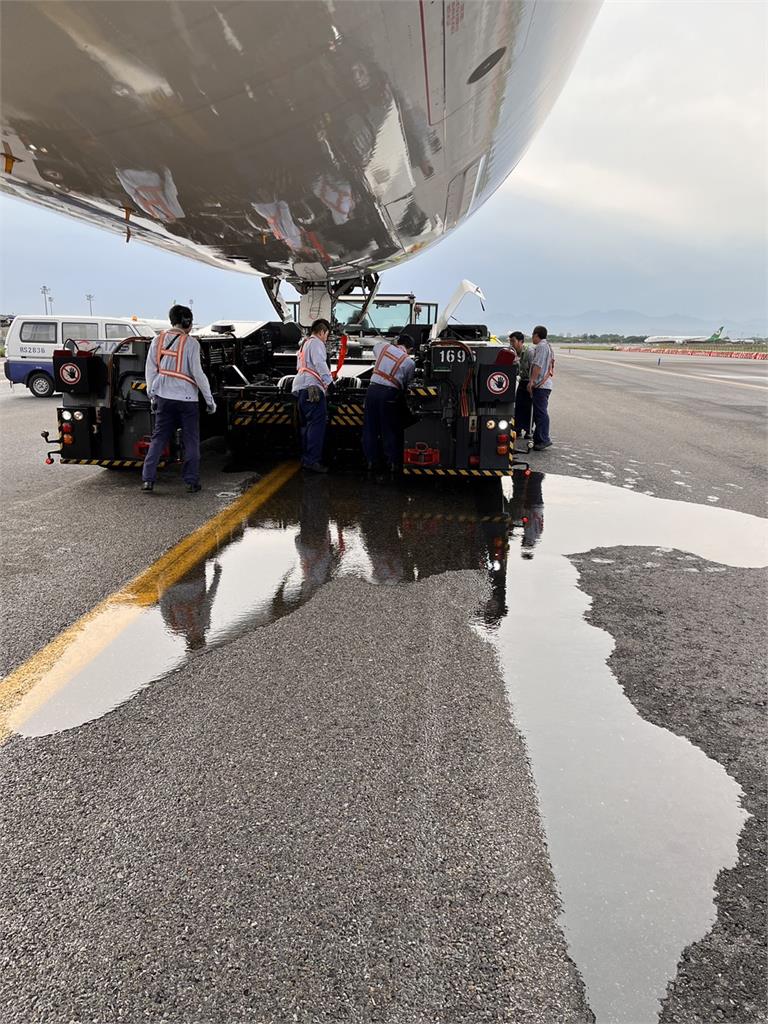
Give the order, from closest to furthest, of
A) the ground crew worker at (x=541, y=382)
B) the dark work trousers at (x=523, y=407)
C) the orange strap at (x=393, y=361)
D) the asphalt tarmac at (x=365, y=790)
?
the asphalt tarmac at (x=365, y=790)
the orange strap at (x=393, y=361)
the ground crew worker at (x=541, y=382)
the dark work trousers at (x=523, y=407)

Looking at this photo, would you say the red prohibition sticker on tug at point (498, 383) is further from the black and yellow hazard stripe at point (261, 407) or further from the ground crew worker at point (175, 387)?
the ground crew worker at point (175, 387)

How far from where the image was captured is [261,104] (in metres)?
3.54

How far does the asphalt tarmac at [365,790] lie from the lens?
5.13 feet

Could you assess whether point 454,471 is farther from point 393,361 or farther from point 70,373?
point 70,373

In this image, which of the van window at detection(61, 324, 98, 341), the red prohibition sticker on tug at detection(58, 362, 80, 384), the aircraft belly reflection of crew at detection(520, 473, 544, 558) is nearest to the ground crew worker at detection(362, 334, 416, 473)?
the aircraft belly reflection of crew at detection(520, 473, 544, 558)

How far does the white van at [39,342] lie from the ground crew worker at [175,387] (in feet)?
35.1

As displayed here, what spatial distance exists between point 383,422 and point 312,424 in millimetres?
786

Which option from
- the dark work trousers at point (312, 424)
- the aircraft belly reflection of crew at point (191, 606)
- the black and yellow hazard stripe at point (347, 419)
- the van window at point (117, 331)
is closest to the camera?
the aircraft belly reflection of crew at point (191, 606)

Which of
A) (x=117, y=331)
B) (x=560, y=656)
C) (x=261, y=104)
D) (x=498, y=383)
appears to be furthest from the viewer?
(x=117, y=331)

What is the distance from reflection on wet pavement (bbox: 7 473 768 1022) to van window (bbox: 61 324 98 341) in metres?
13.0

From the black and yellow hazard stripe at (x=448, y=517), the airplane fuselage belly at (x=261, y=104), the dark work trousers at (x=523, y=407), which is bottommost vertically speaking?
the black and yellow hazard stripe at (x=448, y=517)

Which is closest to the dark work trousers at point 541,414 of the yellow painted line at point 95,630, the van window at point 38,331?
the yellow painted line at point 95,630

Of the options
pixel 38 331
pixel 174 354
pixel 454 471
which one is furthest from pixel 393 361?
pixel 38 331

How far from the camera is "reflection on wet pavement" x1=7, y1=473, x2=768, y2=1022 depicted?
1808 mm
